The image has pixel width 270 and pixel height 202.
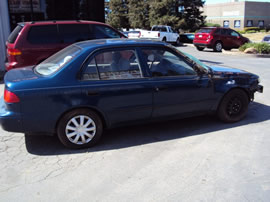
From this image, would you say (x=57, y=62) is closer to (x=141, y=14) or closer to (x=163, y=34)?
(x=163, y=34)

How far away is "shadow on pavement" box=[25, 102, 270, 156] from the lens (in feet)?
14.7

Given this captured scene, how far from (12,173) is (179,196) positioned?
2.17 m

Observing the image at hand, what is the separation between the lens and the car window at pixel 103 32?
28.3 ft

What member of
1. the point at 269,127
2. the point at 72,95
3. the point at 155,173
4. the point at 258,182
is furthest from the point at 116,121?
the point at 269,127

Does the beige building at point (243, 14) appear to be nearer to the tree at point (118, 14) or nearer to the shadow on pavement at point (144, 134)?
the tree at point (118, 14)

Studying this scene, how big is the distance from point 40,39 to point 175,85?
467cm

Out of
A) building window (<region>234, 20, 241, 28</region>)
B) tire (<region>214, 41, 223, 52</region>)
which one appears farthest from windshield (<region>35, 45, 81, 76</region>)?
building window (<region>234, 20, 241, 28</region>)

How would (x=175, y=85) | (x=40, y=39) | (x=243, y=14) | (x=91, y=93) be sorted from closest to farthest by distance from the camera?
1. (x=91, y=93)
2. (x=175, y=85)
3. (x=40, y=39)
4. (x=243, y=14)

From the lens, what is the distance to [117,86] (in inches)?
172

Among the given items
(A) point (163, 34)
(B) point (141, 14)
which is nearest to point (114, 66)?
(A) point (163, 34)

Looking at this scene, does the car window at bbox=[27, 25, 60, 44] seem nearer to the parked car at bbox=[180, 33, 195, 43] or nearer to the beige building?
the parked car at bbox=[180, 33, 195, 43]

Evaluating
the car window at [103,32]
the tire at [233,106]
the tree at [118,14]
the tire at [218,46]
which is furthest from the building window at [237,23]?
the tire at [233,106]

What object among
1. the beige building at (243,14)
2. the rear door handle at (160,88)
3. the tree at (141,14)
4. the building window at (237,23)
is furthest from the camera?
the building window at (237,23)

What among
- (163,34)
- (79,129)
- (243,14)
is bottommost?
(79,129)
